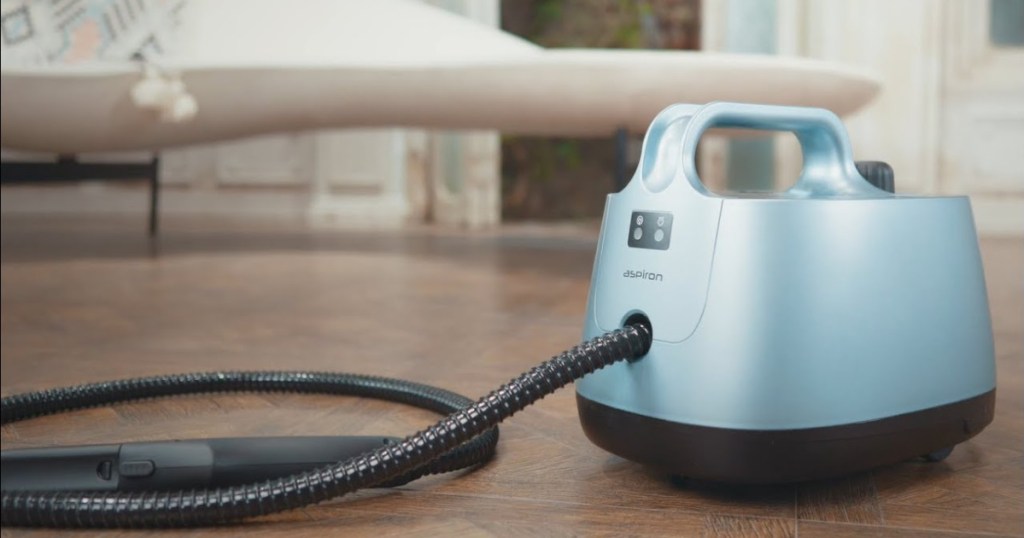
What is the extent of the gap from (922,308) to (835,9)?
3421mm

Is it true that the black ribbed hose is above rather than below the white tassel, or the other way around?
below

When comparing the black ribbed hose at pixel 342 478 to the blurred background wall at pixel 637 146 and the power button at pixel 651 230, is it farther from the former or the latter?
the blurred background wall at pixel 637 146

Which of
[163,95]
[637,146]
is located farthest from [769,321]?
[637,146]

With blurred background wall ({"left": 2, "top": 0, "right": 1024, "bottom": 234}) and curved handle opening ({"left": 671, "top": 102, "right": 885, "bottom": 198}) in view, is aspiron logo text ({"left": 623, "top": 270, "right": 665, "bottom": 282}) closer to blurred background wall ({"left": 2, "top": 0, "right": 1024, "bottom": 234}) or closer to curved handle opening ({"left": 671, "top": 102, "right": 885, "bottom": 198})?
curved handle opening ({"left": 671, "top": 102, "right": 885, "bottom": 198})

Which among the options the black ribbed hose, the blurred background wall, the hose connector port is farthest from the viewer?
the blurred background wall

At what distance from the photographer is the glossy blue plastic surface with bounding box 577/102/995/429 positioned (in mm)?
646

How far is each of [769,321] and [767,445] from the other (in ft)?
0.26

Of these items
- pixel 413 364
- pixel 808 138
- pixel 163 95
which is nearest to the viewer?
pixel 808 138

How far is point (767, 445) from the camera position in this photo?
25.7 inches

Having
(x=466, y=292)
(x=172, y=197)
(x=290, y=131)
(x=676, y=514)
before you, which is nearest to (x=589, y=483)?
(x=676, y=514)

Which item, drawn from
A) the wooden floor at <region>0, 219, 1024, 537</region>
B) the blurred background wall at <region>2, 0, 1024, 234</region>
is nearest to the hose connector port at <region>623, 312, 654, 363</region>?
the wooden floor at <region>0, 219, 1024, 537</region>

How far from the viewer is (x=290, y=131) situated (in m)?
2.73

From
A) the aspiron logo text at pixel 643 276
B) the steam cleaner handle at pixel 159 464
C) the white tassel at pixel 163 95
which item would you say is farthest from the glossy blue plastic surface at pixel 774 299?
the white tassel at pixel 163 95

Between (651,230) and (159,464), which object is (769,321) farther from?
(159,464)
